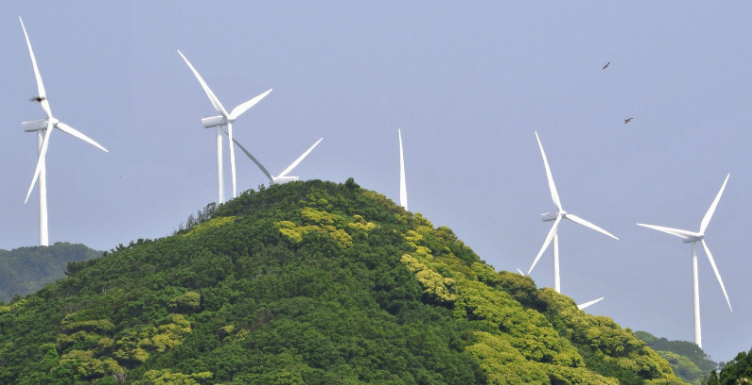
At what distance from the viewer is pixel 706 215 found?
417ft

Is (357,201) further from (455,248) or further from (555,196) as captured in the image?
(555,196)

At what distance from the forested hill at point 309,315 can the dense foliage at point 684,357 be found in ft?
222

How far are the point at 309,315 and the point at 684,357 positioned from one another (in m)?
94.5

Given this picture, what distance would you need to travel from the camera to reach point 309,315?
258 ft

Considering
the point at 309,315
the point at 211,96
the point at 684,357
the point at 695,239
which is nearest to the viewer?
the point at 309,315

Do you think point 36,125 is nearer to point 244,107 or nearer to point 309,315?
point 244,107

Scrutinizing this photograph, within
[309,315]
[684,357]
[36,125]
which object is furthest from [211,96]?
[684,357]

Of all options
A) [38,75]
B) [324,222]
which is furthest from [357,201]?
[38,75]

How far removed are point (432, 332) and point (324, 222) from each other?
16.5 metres

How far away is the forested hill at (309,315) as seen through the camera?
248ft

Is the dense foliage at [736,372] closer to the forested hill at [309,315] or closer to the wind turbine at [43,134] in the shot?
the forested hill at [309,315]

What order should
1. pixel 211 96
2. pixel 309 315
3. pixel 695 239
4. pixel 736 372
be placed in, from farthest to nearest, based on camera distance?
1. pixel 695 239
2. pixel 211 96
3. pixel 309 315
4. pixel 736 372

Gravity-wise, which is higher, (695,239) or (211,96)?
(211,96)

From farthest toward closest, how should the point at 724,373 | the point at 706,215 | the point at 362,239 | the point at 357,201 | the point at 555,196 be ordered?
the point at 706,215
the point at 555,196
the point at 357,201
the point at 362,239
the point at 724,373
